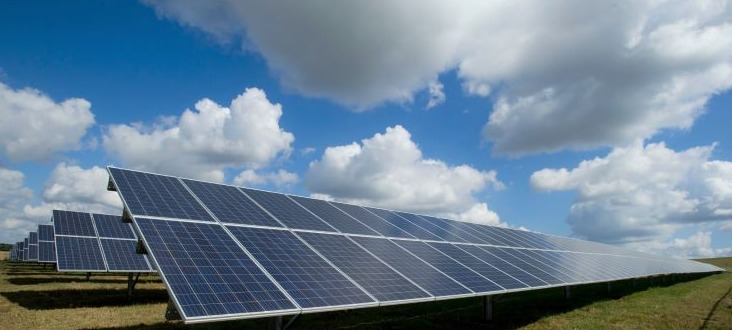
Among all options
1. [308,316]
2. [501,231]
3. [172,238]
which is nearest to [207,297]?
[172,238]

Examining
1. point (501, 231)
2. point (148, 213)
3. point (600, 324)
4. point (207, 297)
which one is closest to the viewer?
point (207, 297)

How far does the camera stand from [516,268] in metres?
19.3

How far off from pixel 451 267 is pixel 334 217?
486 cm

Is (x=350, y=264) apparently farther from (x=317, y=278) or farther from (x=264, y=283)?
(x=264, y=283)

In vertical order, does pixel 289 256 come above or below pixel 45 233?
above

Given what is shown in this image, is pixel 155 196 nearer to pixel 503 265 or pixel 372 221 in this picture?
pixel 372 221

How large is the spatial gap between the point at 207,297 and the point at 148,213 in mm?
4322

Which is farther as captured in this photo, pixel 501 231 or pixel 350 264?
pixel 501 231

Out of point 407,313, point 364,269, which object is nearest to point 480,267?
point 407,313

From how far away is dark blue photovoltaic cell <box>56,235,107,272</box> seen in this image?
23625 mm

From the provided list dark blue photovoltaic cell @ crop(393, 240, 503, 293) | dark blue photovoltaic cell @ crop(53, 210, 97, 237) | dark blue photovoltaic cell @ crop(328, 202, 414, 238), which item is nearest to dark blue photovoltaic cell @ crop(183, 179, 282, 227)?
Answer: dark blue photovoltaic cell @ crop(328, 202, 414, 238)

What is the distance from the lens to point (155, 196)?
13359 millimetres

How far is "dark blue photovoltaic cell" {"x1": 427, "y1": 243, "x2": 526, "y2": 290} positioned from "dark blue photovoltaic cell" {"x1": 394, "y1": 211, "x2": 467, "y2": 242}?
63.0 inches

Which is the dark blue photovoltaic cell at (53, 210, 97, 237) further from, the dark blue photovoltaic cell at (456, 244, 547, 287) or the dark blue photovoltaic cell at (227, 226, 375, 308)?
the dark blue photovoltaic cell at (456, 244, 547, 287)
